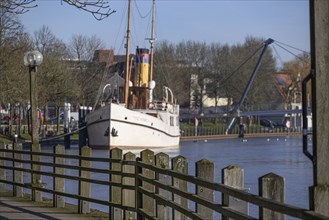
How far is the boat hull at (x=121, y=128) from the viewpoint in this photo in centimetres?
6084

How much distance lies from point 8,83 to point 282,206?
3925 cm

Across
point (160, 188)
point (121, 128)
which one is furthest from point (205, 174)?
point (121, 128)

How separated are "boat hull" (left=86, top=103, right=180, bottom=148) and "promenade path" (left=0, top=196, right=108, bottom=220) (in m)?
43.6

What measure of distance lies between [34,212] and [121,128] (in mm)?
47066

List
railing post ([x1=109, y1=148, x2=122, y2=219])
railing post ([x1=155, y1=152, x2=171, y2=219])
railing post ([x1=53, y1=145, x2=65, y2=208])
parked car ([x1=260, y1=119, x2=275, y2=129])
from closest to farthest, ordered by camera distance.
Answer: railing post ([x1=155, y1=152, x2=171, y2=219])
railing post ([x1=109, y1=148, x2=122, y2=219])
railing post ([x1=53, y1=145, x2=65, y2=208])
parked car ([x1=260, y1=119, x2=275, y2=129])

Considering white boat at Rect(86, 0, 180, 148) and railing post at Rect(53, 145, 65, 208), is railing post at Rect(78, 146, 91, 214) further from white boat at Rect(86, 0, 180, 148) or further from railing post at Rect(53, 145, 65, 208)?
white boat at Rect(86, 0, 180, 148)

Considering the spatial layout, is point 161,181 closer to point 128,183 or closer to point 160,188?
point 160,188

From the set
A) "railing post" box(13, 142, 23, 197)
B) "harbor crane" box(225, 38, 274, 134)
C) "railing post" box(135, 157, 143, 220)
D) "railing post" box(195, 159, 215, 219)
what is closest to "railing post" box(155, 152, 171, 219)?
"railing post" box(135, 157, 143, 220)

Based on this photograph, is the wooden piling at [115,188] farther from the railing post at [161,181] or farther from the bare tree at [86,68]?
the bare tree at [86,68]

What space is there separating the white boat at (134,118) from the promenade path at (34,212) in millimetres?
43647

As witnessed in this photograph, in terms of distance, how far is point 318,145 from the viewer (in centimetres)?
648

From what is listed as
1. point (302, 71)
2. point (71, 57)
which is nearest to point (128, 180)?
point (71, 57)

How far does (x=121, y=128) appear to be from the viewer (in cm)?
6166

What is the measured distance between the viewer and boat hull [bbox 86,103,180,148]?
200 feet
